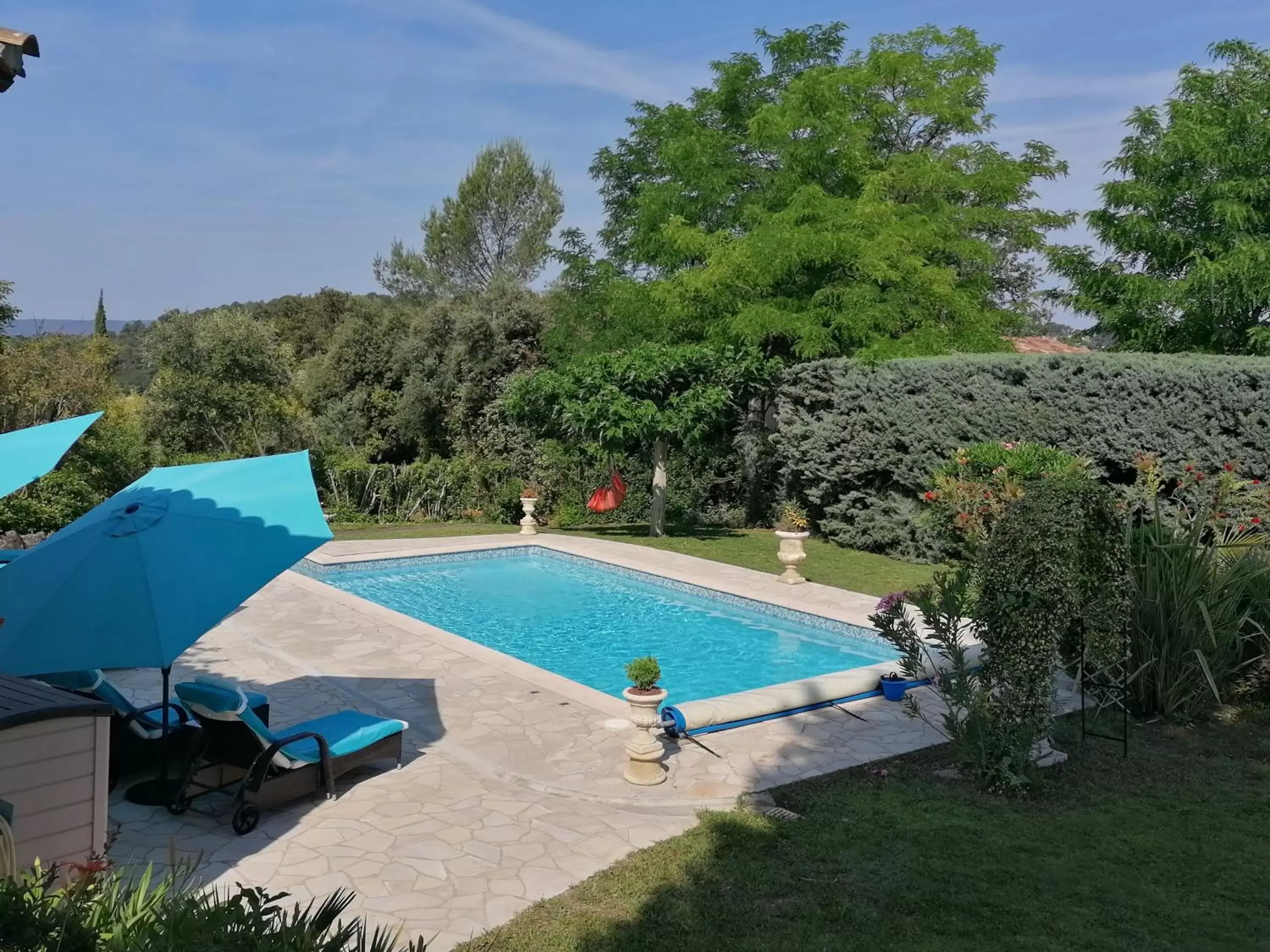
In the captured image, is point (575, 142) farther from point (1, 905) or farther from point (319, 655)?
point (1, 905)

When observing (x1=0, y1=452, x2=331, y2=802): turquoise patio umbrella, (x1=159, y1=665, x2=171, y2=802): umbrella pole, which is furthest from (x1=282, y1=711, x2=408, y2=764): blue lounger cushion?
(x1=0, y1=452, x2=331, y2=802): turquoise patio umbrella

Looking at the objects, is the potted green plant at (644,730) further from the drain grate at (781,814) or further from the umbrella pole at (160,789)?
the umbrella pole at (160,789)

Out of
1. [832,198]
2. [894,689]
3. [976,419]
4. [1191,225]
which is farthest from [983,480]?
[1191,225]

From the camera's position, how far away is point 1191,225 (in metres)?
18.2

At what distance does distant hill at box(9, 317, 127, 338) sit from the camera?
20016mm

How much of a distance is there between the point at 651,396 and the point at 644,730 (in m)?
11.9

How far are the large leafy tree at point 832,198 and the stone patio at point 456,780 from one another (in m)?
11.2

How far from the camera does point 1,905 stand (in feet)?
9.10

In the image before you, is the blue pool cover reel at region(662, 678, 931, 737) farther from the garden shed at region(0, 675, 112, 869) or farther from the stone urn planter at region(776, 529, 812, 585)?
the stone urn planter at region(776, 529, 812, 585)

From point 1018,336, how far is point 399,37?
19679mm

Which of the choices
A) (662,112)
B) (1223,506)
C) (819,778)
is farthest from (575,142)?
(819,778)

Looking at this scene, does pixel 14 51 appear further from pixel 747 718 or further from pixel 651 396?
pixel 651 396

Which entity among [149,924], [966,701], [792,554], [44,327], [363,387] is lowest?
[792,554]

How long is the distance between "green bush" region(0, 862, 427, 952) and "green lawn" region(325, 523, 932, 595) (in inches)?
467
